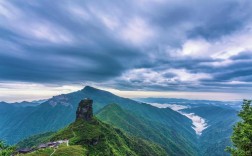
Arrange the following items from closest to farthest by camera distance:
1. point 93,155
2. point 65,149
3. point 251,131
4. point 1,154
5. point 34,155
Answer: point 251,131 → point 1,154 → point 34,155 → point 65,149 → point 93,155

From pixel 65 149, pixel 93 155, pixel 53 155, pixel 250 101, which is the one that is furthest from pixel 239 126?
pixel 93 155

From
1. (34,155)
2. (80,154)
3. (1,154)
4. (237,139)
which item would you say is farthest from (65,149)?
(237,139)

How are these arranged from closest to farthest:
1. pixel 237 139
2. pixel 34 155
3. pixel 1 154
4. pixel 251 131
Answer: pixel 251 131, pixel 237 139, pixel 1 154, pixel 34 155

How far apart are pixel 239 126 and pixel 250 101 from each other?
872 cm

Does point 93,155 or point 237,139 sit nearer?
point 237,139

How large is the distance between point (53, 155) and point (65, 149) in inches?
692

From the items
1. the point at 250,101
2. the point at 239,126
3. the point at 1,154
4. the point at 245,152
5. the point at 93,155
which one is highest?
the point at 250,101

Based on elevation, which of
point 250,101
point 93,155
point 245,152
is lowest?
point 93,155

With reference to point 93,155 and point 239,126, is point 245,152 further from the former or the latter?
point 93,155

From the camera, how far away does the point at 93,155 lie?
195 meters

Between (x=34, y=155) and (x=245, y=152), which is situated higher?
(x=245, y=152)

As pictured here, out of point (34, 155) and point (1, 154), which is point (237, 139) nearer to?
point (1, 154)

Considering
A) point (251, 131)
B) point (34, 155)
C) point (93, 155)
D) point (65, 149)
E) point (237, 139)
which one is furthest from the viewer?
point (93, 155)

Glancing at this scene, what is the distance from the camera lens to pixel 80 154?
165375 mm
